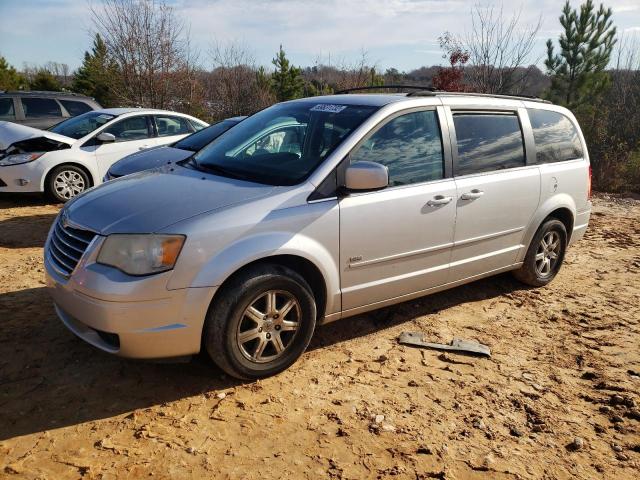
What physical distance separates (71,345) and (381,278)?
2.26m

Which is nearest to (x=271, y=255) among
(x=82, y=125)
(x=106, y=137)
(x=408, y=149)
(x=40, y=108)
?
→ (x=408, y=149)

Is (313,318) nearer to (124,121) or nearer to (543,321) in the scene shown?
(543,321)

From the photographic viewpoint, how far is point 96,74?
20203 millimetres

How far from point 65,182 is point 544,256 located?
6930 mm

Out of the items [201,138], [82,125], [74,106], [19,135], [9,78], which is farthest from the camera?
[9,78]

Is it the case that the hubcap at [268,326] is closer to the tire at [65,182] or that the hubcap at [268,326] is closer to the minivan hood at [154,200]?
the minivan hood at [154,200]

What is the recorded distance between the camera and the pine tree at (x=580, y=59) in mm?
16469

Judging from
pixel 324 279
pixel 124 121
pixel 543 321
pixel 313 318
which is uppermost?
pixel 124 121

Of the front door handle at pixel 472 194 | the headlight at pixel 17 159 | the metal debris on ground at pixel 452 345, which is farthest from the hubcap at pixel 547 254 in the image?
the headlight at pixel 17 159

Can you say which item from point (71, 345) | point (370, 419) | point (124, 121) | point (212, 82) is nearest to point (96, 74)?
point (212, 82)

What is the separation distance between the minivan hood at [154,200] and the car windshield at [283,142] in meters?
0.20

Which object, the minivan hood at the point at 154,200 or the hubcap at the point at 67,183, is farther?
the hubcap at the point at 67,183

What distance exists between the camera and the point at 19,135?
25.8 ft

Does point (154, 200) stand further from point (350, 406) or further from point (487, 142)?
point (487, 142)
